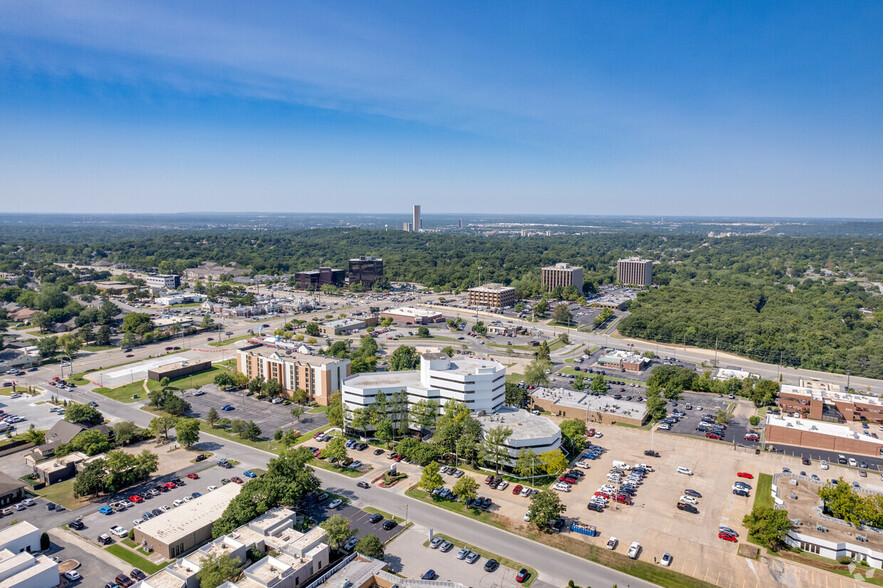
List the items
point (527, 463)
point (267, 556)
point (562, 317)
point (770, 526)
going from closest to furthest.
A: 1. point (267, 556)
2. point (770, 526)
3. point (527, 463)
4. point (562, 317)

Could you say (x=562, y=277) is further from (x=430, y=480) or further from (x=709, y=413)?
(x=430, y=480)

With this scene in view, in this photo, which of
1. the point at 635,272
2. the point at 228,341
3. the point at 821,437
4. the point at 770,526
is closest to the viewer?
the point at 770,526

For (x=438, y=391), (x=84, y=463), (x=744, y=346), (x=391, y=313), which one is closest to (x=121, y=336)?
(x=391, y=313)

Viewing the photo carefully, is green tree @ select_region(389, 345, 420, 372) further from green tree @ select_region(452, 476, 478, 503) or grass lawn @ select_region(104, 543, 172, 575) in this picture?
grass lawn @ select_region(104, 543, 172, 575)

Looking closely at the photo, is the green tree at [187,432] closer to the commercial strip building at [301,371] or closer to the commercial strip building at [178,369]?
the commercial strip building at [301,371]

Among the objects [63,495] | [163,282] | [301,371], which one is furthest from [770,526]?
[163,282]

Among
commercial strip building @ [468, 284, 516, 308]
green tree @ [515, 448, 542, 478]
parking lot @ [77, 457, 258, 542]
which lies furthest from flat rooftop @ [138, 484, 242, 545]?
commercial strip building @ [468, 284, 516, 308]

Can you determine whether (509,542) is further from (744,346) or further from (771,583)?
(744,346)
